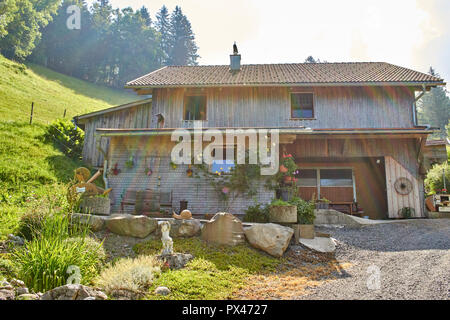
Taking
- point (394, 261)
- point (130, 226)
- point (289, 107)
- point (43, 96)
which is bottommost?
point (394, 261)

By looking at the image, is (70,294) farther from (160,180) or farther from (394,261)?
(160,180)

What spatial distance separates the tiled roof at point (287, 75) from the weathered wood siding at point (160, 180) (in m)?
3.68

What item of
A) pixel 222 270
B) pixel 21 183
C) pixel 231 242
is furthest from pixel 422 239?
pixel 21 183

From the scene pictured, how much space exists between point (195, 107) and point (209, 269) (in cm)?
930

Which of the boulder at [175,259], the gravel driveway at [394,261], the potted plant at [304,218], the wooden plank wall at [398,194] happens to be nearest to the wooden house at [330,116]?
the wooden plank wall at [398,194]

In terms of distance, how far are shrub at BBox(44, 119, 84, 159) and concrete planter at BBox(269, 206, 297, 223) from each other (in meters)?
11.9

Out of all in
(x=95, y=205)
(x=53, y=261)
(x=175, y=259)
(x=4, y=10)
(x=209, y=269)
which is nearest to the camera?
(x=53, y=261)

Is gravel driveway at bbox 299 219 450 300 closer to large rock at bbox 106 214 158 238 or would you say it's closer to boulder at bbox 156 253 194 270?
boulder at bbox 156 253 194 270

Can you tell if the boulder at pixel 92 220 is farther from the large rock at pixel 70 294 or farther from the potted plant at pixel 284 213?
the potted plant at pixel 284 213

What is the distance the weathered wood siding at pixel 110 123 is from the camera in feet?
48.9

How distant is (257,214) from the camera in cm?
884

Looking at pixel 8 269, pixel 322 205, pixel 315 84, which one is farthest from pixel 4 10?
pixel 322 205

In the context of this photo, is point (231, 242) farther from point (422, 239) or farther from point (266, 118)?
point (266, 118)

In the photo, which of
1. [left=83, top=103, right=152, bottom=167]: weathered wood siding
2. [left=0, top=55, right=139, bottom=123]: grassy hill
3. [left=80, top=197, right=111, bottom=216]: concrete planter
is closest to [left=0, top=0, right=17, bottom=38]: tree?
[left=0, top=55, right=139, bottom=123]: grassy hill
